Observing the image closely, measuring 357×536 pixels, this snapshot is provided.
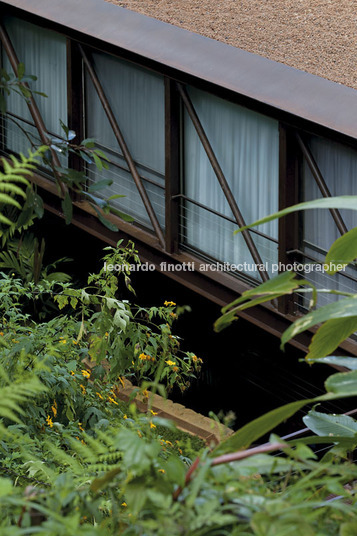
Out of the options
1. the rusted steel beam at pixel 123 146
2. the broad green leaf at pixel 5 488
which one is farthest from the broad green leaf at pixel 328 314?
the rusted steel beam at pixel 123 146

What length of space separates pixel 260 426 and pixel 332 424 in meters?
0.43

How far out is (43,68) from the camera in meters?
6.97

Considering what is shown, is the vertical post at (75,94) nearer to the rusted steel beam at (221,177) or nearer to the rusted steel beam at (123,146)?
the rusted steel beam at (123,146)

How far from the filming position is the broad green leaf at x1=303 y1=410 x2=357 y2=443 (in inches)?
47.1

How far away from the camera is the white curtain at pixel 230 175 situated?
537cm

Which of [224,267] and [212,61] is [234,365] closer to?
[224,267]

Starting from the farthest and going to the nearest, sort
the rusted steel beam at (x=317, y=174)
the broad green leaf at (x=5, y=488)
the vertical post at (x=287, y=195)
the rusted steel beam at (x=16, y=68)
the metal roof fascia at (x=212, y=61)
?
1. the rusted steel beam at (x=16, y=68)
2. the vertical post at (x=287, y=195)
3. the rusted steel beam at (x=317, y=174)
4. the metal roof fascia at (x=212, y=61)
5. the broad green leaf at (x=5, y=488)

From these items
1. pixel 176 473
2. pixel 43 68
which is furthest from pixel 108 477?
pixel 43 68

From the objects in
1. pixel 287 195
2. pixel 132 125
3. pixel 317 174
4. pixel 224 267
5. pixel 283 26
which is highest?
pixel 283 26

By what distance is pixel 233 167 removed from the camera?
563cm

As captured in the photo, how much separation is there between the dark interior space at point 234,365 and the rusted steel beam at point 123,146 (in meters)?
0.96

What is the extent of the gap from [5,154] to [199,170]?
2557 mm

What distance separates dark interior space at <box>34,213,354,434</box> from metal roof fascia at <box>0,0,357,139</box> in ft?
6.83

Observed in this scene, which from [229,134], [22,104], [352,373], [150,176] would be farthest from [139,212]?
[352,373]
